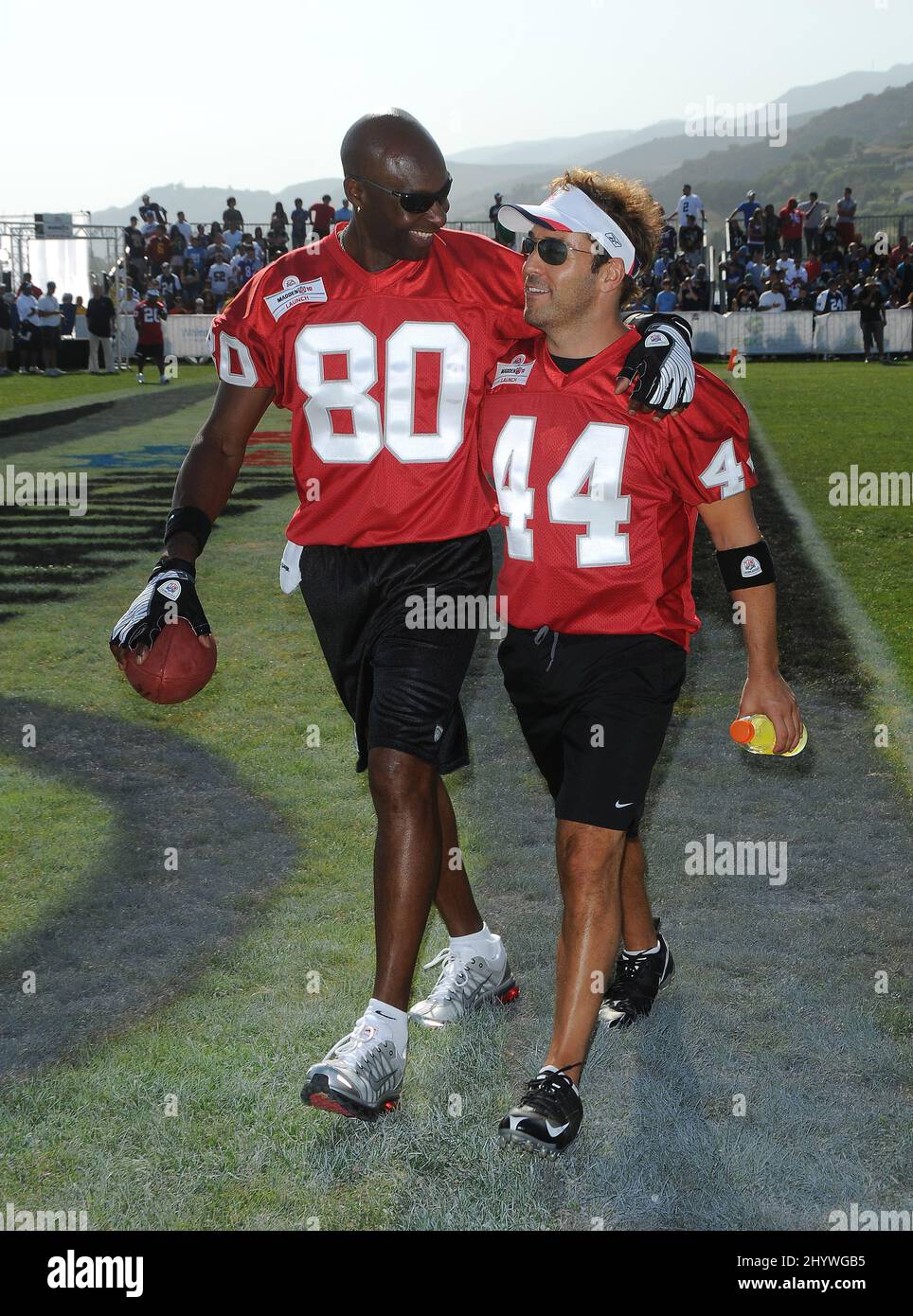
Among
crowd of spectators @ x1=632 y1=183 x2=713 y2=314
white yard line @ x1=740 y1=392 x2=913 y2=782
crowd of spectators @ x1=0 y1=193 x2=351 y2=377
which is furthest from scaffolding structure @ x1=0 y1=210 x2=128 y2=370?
white yard line @ x1=740 y1=392 x2=913 y2=782

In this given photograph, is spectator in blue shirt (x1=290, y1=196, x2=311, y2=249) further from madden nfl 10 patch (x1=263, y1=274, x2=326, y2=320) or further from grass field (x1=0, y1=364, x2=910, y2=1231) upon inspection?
madden nfl 10 patch (x1=263, y1=274, x2=326, y2=320)

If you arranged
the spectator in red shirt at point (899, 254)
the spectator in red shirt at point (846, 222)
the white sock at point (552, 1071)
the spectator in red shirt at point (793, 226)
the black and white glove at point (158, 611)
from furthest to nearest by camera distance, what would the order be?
the spectator in red shirt at point (846, 222) → the spectator in red shirt at point (793, 226) → the spectator in red shirt at point (899, 254) → the black and white glove at point (158, 611) → the white sock at point (552, 1071)

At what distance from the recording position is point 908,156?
192000 millimetres

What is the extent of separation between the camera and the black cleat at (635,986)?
3.55 metres

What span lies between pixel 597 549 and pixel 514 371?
0.51 meters

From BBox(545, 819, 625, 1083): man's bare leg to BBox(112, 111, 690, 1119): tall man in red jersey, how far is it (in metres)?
0.39

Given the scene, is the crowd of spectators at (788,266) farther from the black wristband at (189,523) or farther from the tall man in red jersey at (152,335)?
the black wristband at (189,523)

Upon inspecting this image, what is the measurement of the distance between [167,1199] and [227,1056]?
55 cm

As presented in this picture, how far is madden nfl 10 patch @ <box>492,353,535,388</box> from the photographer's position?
339cm

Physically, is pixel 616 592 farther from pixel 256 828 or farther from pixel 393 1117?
pixel 256 828

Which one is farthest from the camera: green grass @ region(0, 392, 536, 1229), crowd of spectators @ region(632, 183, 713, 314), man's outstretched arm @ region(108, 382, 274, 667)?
crowd of spectators @ region(632, 183, 713, 314)

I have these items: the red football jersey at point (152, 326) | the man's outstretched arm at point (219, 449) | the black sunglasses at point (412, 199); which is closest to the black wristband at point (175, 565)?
the man's outstretched arm at point (219, 449)

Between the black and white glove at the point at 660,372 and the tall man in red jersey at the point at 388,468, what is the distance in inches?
5.7

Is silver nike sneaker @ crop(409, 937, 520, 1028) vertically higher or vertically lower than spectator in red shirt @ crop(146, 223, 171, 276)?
lower
